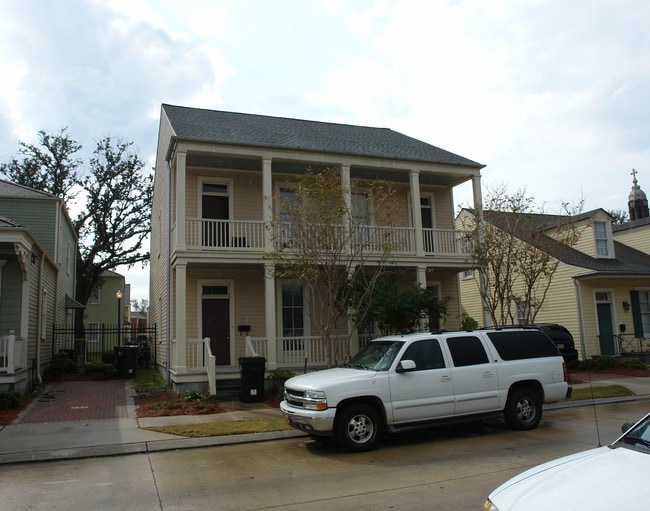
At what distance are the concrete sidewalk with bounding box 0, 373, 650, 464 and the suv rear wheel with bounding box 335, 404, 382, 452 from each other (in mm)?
1864

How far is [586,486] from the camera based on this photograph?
10.3 feet

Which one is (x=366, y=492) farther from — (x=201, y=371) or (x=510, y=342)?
(x=201, y=371)

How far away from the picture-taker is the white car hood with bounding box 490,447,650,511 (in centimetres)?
290

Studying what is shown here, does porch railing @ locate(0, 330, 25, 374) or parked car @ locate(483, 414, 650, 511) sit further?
porch railing @ locate(0, 330, 25, 374)

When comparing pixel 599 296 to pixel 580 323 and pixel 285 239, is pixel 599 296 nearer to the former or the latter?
pixel 580 323

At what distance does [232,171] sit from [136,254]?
1974 cm

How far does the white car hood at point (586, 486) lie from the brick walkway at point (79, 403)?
9.89 metres

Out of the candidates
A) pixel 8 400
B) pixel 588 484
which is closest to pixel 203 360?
pixel 8 400

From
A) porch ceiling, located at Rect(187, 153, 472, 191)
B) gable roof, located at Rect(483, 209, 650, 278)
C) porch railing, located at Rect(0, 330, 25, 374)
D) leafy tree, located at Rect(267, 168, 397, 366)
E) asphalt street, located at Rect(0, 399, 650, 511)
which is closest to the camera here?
asphalt street, located at Rect(0, 399, 650, 511)

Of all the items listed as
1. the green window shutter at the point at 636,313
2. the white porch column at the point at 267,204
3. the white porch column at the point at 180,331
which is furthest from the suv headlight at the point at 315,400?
the green window shutter at the point at 636,313

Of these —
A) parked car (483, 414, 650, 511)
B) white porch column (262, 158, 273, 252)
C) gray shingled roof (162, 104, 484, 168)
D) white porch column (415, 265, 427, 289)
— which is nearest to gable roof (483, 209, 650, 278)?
white porch column (415, 265, 427, 289)

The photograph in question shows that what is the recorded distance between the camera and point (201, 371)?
13711mm

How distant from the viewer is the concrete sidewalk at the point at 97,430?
834cm

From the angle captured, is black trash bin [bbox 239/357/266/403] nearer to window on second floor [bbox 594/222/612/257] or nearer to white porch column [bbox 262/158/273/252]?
white porch column [bbox 262/158/273/252]
